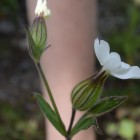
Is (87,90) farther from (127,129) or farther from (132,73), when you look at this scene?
(127,129)

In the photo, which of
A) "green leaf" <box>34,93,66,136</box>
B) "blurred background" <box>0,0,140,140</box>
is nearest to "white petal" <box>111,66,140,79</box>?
"green leaf" <box>34,93,66,136</box>

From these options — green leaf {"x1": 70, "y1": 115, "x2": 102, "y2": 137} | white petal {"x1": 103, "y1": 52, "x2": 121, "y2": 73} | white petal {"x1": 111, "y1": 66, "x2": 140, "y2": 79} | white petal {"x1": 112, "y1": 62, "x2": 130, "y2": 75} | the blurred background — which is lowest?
the blurred background

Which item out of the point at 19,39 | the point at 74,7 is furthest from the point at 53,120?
the point at 19,39

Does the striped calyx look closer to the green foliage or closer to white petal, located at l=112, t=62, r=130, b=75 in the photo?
white petal, located at l=112, t=62, r=130, b=75

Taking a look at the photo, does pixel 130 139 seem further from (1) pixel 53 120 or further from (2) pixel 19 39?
(1) pixel 53 120

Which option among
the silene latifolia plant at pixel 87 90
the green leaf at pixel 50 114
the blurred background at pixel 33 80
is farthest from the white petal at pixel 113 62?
the blurred background at pixel 33 80

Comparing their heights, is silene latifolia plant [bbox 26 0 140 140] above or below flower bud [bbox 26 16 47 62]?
below

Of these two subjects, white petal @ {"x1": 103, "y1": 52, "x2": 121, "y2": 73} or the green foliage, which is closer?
white petal @ {"x1": 103, "y1": 52, "x2": 121, "y2": 73}
